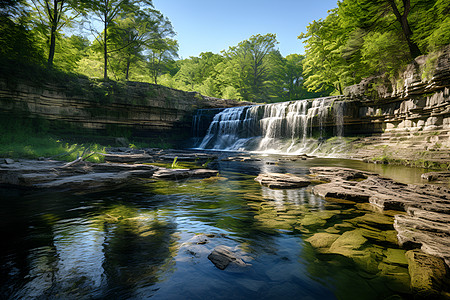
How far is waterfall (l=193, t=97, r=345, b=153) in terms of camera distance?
57.4ft

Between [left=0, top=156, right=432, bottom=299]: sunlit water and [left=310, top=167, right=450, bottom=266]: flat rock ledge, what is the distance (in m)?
0.34

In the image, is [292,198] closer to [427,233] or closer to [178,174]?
[427,233]

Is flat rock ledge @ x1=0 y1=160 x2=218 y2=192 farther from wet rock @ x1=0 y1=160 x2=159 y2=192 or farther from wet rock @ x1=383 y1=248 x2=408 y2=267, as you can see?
wet rock @ x1=383 y1=248 x2=408 y2=267

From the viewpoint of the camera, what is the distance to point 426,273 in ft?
5.98

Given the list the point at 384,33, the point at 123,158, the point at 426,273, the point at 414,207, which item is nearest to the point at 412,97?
the point at 384,33

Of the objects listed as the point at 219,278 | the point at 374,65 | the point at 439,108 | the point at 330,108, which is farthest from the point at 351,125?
the point at 219,278

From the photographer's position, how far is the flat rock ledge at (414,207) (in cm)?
226

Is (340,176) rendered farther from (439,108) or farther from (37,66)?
(37,66)

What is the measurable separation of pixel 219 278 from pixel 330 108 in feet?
58.8

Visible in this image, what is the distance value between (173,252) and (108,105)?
20.8 m

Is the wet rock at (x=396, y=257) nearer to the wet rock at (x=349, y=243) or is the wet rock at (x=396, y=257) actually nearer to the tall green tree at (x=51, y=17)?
the wet rock at (x=349, y=243)

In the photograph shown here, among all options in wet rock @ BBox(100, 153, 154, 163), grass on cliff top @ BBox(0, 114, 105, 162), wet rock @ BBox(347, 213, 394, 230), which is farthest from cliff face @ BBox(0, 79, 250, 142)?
wet rock @ BBox(347, 213, 394, 230)


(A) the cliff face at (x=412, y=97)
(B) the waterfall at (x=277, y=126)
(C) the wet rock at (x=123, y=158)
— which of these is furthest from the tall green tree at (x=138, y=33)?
(A) the cliff face at (x=412, y=97)

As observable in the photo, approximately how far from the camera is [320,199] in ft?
14.0
